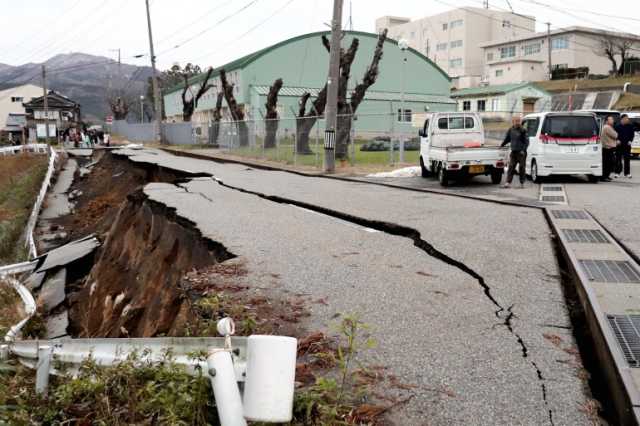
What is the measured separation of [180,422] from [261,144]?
88.8ft

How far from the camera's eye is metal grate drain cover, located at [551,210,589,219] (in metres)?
9.86

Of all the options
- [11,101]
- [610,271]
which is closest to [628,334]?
[610,271]

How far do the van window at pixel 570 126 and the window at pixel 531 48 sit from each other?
6289 centimetres

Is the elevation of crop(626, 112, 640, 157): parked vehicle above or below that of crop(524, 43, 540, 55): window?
below

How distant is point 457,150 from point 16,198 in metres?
20.1

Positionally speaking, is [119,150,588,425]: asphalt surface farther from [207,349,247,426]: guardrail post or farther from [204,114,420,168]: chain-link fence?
[204,114,420,168]: chain-link fence

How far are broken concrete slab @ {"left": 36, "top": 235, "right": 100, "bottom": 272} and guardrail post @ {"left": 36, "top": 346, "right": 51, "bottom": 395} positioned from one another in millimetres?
8788

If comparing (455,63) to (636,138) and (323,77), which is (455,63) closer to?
(323,77)

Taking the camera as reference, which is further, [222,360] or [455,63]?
[455,63]

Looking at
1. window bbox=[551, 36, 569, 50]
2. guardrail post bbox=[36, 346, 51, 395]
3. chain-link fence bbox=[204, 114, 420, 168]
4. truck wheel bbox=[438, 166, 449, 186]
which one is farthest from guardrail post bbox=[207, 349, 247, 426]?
window bbox=[551, 36, 569, 50]

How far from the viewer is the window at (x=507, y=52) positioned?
75206 mm

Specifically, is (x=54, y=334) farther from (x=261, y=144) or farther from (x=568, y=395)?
(x=261, y=144)

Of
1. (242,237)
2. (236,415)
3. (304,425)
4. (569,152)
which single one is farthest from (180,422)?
(569,152)

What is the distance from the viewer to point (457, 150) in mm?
15297
